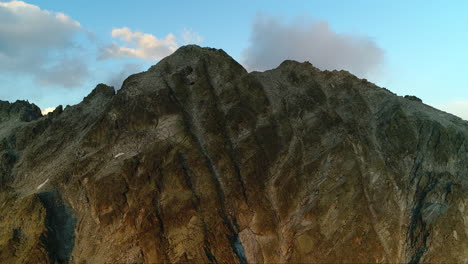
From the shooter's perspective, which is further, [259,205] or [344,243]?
[259,205]

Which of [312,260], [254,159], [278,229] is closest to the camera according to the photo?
[312,260]

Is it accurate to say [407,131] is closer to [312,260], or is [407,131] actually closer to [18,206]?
[312,260]

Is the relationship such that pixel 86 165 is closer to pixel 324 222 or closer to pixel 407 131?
pixel 324 222

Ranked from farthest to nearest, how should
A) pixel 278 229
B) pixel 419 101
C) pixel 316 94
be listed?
pixel 419 101 < pixel 316 94 < pixel 278 229

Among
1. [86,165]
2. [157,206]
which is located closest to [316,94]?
[157,206]

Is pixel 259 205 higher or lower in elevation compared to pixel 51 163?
lower

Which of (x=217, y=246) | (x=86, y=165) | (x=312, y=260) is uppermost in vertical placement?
(x=86, y=165)
